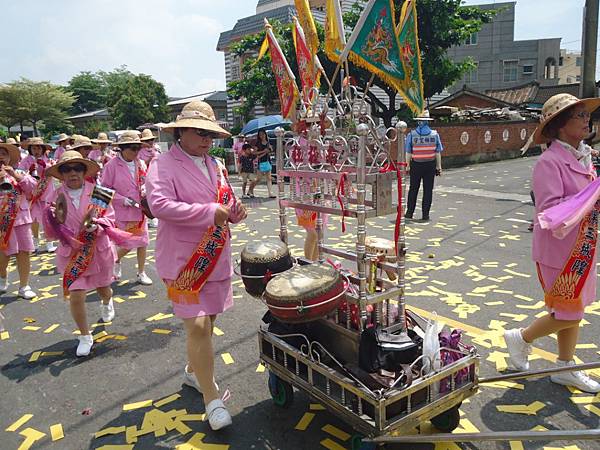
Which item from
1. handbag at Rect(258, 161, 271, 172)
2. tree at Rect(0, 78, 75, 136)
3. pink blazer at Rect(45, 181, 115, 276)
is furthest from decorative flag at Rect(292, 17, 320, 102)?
tree at Rect(0, 78, 75, 136)

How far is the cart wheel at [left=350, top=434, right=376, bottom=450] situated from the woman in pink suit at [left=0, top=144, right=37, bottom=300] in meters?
5.18

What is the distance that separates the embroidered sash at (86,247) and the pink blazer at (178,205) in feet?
5.28

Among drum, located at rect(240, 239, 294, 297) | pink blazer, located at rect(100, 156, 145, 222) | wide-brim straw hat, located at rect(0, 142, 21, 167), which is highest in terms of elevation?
wide-brim straw hat, located at rect(0, 142, 21, 167)

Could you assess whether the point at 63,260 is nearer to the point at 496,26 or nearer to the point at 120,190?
the point at 120,190

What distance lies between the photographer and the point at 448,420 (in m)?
3.03

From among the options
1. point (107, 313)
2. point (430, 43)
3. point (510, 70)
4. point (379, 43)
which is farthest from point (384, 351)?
point (510, 70)

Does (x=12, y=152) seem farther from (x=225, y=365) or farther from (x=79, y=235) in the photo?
(x=225, y=365)

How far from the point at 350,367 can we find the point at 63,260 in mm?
3057

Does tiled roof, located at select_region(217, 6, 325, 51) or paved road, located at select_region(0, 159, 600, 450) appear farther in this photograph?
tiled roof, located at select_region(217, 6, 325, 51)

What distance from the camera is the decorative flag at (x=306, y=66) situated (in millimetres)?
3941

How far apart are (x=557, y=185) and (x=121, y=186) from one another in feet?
16.5

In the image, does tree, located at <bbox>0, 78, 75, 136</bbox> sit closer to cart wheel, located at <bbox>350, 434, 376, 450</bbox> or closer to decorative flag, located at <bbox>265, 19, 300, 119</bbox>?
decorative flag, located at <bbox>265, 19, 300, 119</bbox>

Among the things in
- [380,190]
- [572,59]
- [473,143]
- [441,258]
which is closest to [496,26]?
[572,59]

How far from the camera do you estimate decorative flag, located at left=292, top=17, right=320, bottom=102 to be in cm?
394
